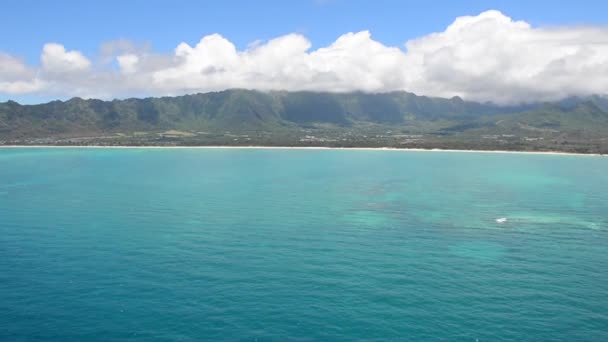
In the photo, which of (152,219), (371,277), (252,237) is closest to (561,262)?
(371,277)

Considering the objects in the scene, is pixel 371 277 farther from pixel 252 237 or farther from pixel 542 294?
pixel 252 237

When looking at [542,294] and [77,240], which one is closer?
[542,294]

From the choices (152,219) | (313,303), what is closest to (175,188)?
(152,219)

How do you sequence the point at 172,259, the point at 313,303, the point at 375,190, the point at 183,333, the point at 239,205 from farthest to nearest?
the point at 375,190 < the point at 239,205 < the point at 172,259 < the point at 313,303 < the point at 183,333

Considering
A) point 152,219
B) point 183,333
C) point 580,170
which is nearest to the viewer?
point 183,333

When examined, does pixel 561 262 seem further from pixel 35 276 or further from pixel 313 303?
pixel 35 276

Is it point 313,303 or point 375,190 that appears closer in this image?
point 313,303
